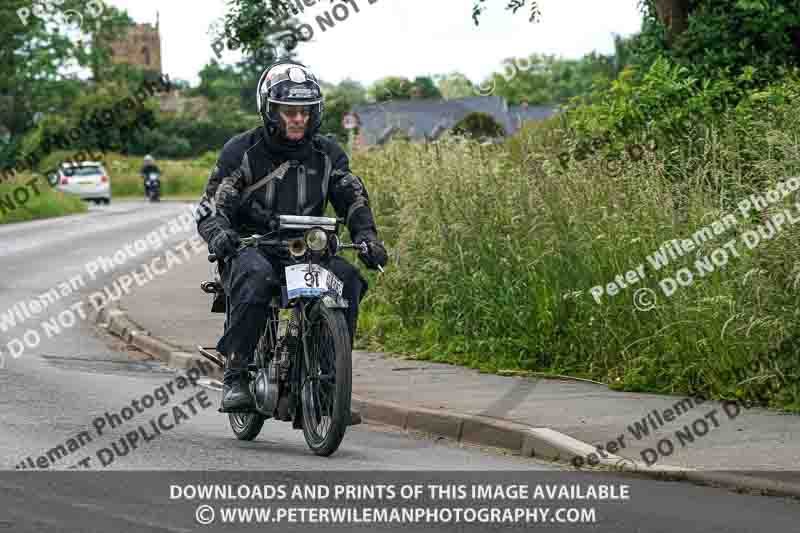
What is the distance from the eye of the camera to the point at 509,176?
14281mm

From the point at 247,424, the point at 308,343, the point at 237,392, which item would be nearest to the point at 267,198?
the point at 308,343

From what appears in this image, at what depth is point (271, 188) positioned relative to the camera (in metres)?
8.95

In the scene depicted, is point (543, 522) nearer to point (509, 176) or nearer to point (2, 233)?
point (509, 176)

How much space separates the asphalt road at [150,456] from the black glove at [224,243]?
1150 millimetres

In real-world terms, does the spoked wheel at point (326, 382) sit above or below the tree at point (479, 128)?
below

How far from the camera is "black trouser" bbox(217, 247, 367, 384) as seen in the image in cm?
871

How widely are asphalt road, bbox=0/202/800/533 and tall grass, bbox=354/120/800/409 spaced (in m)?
2.28

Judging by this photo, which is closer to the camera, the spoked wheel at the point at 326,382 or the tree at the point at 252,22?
the spoked wheel at the point at 326,382

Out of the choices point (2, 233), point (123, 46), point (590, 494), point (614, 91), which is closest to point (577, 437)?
point (590, 494)

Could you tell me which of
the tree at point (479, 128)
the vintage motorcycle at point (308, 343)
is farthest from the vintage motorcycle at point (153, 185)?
the vintage motorcycle at point (308, 343)

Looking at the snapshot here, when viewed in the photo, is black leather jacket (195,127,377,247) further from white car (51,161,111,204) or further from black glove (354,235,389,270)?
white car (51,161,111,204)

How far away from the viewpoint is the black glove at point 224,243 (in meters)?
8.65

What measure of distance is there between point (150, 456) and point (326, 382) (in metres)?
1.09

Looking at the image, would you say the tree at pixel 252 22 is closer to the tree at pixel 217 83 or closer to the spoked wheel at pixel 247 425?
the spoked wheel at pixel 247 425
